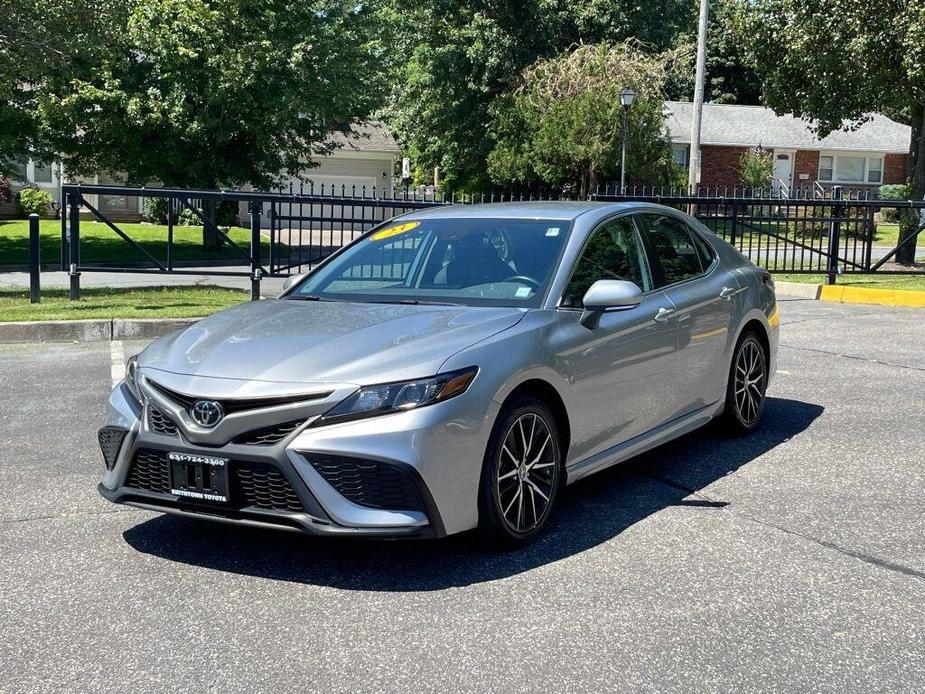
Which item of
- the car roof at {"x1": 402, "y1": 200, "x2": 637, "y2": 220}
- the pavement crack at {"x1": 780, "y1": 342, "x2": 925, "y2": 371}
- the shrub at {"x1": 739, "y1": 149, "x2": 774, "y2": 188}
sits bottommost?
the pavement crack at {"x1": 780, "y1": 342, "x2": 925, "y2": 371}

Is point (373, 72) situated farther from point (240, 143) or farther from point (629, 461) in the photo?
point (629, 461)

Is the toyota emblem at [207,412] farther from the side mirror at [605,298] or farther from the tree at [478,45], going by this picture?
the tree at [478,45]

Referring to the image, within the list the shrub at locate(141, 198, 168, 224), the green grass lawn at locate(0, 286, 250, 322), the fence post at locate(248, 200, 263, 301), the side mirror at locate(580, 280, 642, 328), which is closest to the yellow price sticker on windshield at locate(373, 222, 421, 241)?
the side mirror at locate(580, 280, 642, 328)

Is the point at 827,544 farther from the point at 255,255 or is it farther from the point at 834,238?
the point at 834,238

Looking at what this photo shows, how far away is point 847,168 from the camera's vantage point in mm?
54594

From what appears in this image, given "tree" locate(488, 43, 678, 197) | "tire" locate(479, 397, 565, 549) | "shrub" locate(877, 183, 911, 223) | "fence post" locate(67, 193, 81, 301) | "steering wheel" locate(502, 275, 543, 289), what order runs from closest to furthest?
"tire" locate(479, 397, 565, 549) < "steering wheel" locate(502, 275, 543, 289) < "fence post" locate(67, 193, 81, 301) < "tree" locate(488, 43, 678, 197) < "shrub" locate(877, 183, 911, 223)

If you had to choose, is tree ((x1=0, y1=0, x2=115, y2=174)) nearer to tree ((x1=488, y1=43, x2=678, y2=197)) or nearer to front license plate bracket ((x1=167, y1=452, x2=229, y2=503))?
front license plate bracket ((x1=167, y1=452, x2=229, y2=503))

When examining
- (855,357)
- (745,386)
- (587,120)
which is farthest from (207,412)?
(587,120)

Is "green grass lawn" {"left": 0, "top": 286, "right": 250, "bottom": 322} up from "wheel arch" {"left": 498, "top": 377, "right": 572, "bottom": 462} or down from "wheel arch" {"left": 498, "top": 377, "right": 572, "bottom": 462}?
down

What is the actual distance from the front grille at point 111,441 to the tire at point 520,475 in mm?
1567

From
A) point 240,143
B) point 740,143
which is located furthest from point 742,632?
point 740,143

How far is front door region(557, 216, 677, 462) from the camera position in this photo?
5059mm

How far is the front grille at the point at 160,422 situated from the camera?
14.3ft

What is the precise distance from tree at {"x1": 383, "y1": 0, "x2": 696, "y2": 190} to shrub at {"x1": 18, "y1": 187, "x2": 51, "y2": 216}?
1320 centimetres
